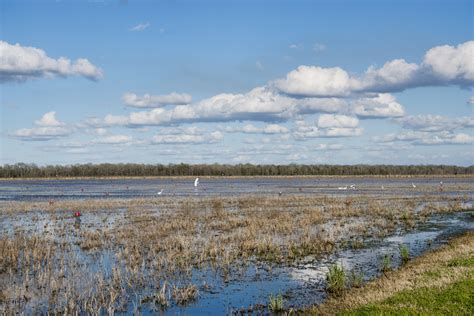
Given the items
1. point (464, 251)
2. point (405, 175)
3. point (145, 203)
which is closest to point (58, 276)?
point (464, 251)

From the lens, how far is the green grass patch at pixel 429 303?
1152 centimetres

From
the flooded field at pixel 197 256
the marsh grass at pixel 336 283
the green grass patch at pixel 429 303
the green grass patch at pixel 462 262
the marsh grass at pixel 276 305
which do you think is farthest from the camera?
the green grass patch at pixel 462 262

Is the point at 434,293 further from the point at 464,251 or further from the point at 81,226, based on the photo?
the point at 81,226

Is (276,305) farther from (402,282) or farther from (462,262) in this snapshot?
(462,262)

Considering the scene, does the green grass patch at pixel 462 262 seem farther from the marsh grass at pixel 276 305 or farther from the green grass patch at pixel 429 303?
the marsh grass at pixel 276 305

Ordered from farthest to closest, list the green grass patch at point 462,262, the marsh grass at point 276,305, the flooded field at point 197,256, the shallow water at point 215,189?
1. the shallow water at point 215,189
2. the green grass patch at point 462,262
3. the flooded field at point 197,256
4. the marsh grass at point 276,305

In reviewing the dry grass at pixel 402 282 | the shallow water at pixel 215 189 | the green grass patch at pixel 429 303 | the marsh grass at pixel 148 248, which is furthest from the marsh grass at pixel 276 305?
the shallow water at pixel 215 189

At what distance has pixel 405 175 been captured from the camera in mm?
186875

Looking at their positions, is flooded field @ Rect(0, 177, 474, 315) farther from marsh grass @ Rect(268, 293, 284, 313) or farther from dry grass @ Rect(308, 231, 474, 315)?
dry grass @ Rect(308, 231, 474, 315)

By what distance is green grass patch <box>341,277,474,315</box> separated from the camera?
37.8ft

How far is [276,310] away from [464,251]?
10.3m

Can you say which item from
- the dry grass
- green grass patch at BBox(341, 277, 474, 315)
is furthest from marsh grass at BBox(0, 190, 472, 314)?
green grass patch at BBox(341, 277, 474, 315)

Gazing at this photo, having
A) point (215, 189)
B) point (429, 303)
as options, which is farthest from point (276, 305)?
point (215, 189)

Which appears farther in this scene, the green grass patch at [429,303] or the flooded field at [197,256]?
the flooded field at [197,256]
